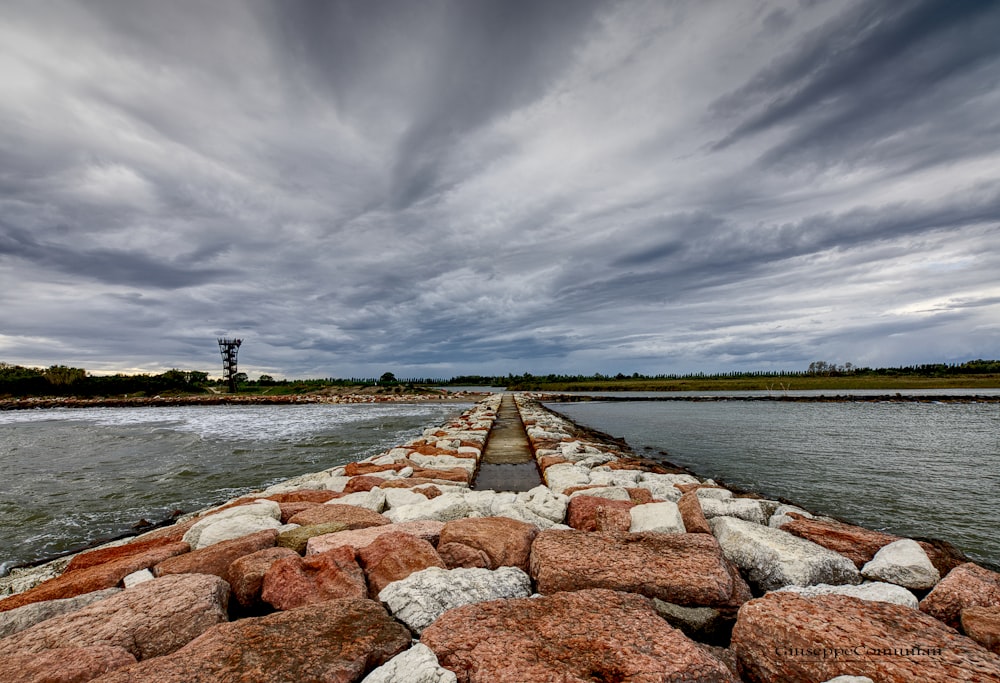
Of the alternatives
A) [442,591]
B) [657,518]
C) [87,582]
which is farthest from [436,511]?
[87,582]

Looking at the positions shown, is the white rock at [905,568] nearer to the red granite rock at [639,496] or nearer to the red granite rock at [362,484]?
the red granite rock at [639,496]

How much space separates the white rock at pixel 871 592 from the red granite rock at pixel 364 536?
2474 mm

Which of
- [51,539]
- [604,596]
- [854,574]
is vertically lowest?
[51,539]

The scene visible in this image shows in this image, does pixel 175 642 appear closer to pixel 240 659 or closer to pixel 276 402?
pixel 240 659

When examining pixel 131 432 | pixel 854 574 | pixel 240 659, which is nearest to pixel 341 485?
pixel 240 659

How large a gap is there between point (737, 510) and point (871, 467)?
8.51m

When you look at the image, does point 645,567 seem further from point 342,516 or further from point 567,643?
point 342,516

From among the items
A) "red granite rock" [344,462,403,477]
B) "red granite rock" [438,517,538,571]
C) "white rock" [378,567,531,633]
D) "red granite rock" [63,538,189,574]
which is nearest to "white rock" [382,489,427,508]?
"red granite rock" [438,517,538,571]

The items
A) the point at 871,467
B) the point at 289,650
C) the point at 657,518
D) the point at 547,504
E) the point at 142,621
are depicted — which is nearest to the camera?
the point at 289,650

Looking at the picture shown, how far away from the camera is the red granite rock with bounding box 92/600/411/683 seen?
1.82 m

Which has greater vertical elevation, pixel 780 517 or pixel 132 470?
pixel 780 517

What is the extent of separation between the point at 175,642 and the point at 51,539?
5.30m

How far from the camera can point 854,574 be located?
294 centimetres

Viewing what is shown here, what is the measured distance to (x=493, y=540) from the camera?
10.8 ft
